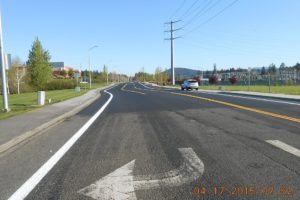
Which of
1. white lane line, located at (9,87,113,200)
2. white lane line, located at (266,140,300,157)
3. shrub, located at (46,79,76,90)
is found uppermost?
white lane line, located at (266,140,300,157)

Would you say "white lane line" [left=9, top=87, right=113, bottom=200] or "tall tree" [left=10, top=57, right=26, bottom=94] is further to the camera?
"tall tree" [left=10, top=57, right=26, bottom=94]

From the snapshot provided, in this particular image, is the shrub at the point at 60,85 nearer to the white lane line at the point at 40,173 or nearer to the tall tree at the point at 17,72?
the tall tree at the point at 17,72

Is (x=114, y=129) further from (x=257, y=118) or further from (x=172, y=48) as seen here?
(x=172, y=48)

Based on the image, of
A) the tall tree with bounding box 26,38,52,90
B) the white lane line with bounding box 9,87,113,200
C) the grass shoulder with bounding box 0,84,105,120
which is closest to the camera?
the white lane line with bounding box 9,87,113,200

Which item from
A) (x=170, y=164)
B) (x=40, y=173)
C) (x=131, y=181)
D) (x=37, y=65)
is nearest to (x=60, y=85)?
(x=37, y=65)

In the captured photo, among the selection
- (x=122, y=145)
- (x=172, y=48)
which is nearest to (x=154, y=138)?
(x=122, y=145)

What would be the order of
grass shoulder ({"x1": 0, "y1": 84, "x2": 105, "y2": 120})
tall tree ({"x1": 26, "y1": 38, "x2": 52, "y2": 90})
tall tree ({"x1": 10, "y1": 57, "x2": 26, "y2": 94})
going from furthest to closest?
tall tree ({"x1": 10, "y1": 57, "x2": 26, "y2": 94})
tall tree ({"x1": 26, "y1": 38, "x2": 52, "y2": 90})
grass shoulder ({"x1": 0, "y1": 84, "x2": 105, "y2": 120})

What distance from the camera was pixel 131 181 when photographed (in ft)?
19.1

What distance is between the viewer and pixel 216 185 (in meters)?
5.45

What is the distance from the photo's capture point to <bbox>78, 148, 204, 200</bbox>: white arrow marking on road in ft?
17.3

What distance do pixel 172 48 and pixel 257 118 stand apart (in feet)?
241

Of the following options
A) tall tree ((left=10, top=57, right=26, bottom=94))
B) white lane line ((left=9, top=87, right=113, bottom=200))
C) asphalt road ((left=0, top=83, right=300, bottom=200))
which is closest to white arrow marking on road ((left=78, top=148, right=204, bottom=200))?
asphalt road ((left=0, top=83, right=300, bottom=200))

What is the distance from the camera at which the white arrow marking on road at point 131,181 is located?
17.3 feet

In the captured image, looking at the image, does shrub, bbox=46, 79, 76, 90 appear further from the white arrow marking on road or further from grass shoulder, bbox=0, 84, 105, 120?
the white arrow marking on road
